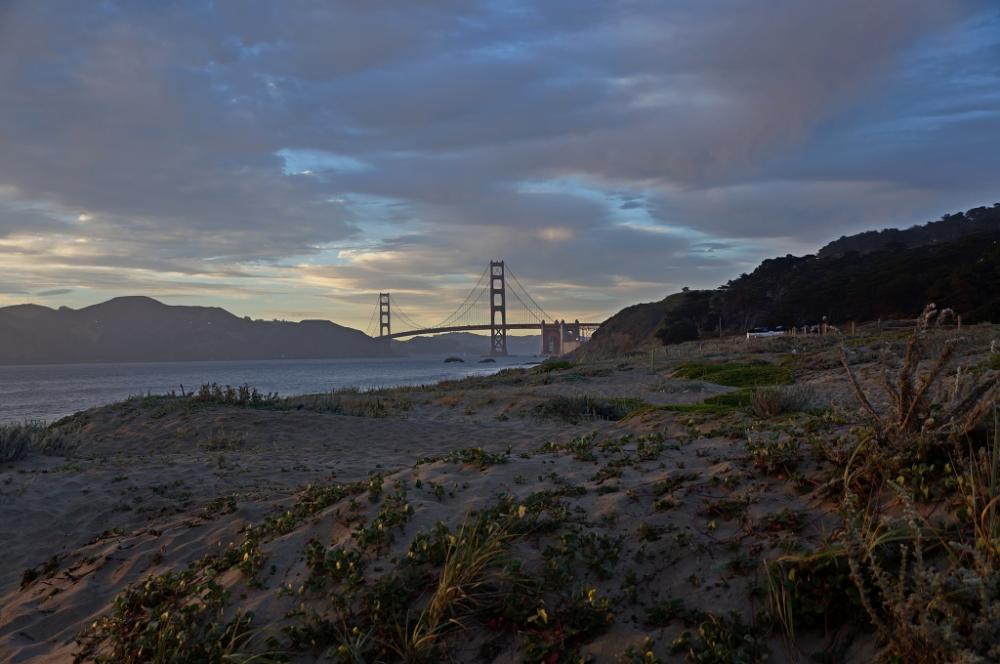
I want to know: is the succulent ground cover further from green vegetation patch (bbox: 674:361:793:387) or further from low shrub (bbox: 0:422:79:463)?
green vegetation patch (bbox: 674:361:793:387)

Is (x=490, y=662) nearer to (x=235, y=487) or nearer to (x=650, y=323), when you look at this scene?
(x=235, y=487)

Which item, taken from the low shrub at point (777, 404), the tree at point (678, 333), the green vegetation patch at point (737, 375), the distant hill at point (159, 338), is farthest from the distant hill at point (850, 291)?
the distant hill at point (159, 338)

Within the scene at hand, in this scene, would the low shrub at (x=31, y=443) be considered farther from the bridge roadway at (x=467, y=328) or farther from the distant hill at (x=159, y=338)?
the distant hill at (x=159, y=338)

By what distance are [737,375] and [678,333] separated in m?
39.0

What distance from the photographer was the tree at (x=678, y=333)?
5514cm

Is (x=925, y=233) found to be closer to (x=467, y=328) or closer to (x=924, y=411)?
(x=467, y=328)

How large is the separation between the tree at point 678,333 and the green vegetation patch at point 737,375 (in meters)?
35.2

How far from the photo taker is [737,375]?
17.6 metres

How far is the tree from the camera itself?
181ft

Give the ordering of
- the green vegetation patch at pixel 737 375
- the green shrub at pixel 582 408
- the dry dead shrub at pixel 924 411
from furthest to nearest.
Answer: the green vegetation patch at pixel 737 375 < the green shrub at pixel 582 408 < the dry dead shrub at pixel 924 411

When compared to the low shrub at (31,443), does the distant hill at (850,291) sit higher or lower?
higher

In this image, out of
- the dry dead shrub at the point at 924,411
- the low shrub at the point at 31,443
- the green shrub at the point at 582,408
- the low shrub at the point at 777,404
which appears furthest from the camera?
the green shrub at the point at 582,408

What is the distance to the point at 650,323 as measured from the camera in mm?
75000

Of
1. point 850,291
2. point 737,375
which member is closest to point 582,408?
point 737,375
